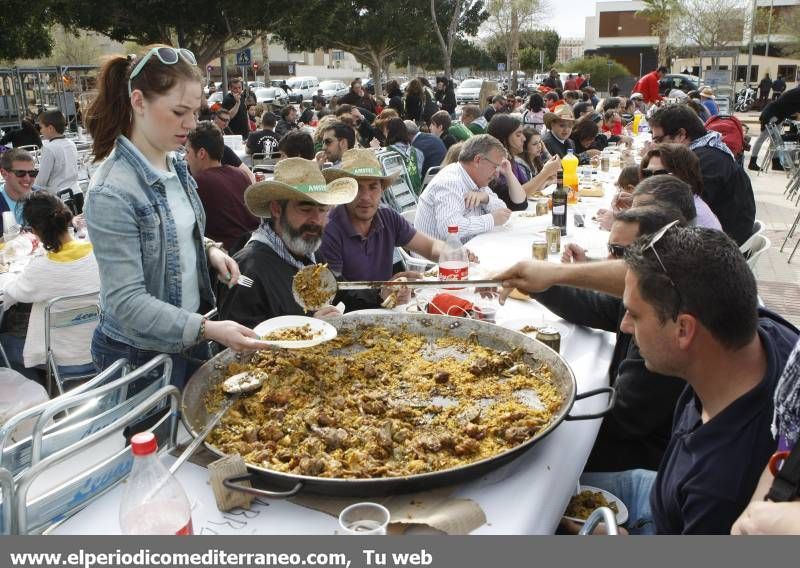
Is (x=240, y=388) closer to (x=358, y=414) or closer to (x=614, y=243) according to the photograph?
(x=358, y=414)

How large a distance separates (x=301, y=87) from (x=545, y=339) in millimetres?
36025

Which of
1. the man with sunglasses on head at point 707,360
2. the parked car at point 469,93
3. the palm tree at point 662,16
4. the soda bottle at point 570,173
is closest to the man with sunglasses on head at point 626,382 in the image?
the man with sunglasses on head at point 707,360

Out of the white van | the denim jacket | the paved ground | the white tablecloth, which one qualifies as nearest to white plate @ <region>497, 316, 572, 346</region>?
the white tablecloth

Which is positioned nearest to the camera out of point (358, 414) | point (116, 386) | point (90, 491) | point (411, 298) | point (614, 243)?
point (90, 491)

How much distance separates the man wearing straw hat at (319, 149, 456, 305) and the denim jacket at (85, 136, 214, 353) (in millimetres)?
1454

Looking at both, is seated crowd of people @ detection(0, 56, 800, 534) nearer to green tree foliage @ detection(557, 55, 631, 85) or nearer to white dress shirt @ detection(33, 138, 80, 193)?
white dress shirt @ detection(33, 138, 80, 193)

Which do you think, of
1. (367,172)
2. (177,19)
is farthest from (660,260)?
(177,19)

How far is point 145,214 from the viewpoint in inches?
89.1

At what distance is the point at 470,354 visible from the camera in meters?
2.63

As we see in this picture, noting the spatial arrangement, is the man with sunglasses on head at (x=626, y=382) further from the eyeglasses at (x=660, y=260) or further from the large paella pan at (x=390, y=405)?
the eyeglasses at (x=660, y=260)

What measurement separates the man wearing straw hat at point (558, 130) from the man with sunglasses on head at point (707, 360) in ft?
23.7

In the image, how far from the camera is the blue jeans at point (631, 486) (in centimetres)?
241

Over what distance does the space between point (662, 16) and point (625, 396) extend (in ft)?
175
